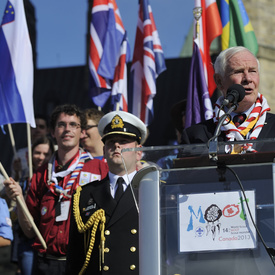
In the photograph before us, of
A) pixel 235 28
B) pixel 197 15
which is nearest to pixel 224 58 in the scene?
pixel 197 15

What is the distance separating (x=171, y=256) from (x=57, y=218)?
319cm

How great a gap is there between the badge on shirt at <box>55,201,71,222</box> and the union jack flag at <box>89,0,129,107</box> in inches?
105

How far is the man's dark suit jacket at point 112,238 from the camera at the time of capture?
4.80 meters

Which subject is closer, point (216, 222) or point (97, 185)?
point (216, 222)

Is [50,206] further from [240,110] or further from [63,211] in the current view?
[240,110]

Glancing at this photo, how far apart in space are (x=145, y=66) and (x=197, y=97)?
1.49 meters

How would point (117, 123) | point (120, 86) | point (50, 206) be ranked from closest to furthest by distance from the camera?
1. point (117, 123)
2. point (50, 206)
3. point (120, 86)

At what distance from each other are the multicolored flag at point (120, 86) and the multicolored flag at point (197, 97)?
93cm

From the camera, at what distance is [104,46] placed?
9273mm

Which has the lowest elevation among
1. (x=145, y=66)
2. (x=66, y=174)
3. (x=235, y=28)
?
(x=66, y=174)

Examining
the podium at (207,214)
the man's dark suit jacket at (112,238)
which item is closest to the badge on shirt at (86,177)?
the man's dark suit jacket at (112,238)

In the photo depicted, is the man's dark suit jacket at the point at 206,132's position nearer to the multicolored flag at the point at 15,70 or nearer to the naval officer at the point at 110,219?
the naval officer at the point at 110,219

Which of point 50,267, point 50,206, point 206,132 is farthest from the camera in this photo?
point 50,206

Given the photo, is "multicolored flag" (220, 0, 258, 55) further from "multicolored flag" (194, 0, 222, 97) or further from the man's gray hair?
the man's gray hair
